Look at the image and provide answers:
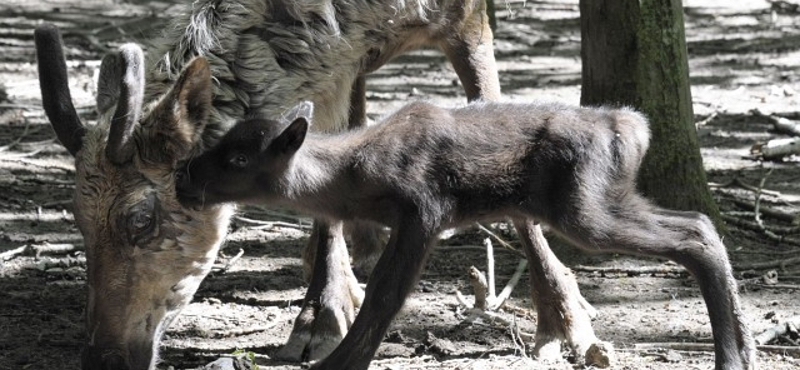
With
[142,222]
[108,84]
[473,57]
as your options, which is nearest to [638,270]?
[473,57]

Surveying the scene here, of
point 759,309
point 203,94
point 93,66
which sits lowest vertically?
point 759,309

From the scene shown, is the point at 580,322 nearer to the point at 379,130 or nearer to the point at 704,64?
the point at 379,130

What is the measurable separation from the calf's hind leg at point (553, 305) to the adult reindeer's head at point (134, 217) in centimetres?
157

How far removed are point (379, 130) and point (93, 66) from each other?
635cm

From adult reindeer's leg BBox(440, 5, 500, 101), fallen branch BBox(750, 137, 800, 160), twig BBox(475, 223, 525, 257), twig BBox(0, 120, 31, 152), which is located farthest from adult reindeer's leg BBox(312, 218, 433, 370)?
twig BBox(0, 120, 31, 152)

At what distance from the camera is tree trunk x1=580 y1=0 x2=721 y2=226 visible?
24.2 feet

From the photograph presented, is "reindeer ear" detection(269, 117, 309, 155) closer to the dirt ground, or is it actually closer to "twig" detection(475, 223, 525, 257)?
the dirt ground

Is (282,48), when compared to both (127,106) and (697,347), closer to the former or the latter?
(127,106)

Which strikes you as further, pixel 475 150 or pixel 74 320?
pixel 74 320

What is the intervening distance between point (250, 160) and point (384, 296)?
0.75 m

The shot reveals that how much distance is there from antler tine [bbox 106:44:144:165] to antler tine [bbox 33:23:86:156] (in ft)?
1.15

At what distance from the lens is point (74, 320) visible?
6.97 m

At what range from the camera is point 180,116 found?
215 inches

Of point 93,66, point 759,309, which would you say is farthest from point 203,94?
point 93,66
